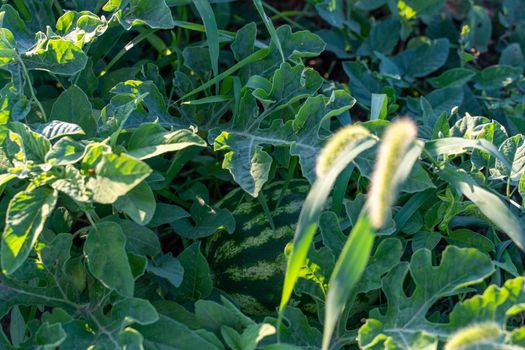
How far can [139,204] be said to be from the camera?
5.47 ft

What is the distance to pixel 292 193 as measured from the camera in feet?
7.21

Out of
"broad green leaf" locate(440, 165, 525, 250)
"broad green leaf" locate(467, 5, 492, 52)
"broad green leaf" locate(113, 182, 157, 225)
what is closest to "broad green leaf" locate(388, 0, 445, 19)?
"broad green leaf" locate(467, 5, 492, 52)

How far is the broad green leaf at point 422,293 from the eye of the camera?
1617 mm

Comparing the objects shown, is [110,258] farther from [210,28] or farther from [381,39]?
[381,39]

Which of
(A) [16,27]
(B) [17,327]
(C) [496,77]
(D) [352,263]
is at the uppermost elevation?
(A) [16,27]

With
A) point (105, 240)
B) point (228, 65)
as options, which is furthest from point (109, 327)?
point (228, 65)

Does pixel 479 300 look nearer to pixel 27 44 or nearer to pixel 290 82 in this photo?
pixel 290 82

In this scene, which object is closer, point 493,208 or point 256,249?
point 493,208

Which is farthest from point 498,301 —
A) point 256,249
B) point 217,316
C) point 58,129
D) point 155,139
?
point 58,129

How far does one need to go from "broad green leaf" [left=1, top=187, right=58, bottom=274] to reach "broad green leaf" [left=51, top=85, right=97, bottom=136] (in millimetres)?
338

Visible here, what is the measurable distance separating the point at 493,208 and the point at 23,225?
1.07 meters

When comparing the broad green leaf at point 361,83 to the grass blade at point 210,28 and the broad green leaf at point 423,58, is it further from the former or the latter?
the grass blade at point 210,28

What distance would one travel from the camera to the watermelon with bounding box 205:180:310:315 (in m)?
2.06

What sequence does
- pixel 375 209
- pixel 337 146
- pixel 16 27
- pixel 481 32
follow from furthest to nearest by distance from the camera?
1. pixel 481 32
2. pixel 16 27
3. pixel 337 146
4. pixel 375 209
